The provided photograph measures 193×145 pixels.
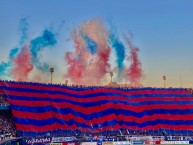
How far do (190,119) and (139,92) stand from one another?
489 inches

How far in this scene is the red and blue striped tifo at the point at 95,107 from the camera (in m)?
78.6

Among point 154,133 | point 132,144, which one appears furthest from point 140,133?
point 132,144

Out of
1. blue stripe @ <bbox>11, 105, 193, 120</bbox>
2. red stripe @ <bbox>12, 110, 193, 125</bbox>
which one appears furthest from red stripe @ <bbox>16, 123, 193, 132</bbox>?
blue stripe @ <bbox>11, 105, 193, 120</bbox>

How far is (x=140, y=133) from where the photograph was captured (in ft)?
273

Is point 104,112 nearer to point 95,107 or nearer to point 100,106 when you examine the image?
point 100,106

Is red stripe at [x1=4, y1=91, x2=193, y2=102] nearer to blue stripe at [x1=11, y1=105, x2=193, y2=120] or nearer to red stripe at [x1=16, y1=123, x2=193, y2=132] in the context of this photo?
blue stripe at [x1=11, y1=105, x2=193, y2=120]

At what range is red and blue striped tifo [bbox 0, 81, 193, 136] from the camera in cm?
7856


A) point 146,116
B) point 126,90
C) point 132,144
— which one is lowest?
point 132,144

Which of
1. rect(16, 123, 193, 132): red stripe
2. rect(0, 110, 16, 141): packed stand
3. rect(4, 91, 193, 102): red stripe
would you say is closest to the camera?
rect(0, 110, 16, 141): packed stand

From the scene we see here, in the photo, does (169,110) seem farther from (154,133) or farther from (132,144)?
(132,144)

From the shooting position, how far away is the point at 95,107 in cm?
8700

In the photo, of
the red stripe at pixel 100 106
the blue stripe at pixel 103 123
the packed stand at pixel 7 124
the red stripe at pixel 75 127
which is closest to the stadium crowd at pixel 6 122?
the packed stand at pixel 7 124

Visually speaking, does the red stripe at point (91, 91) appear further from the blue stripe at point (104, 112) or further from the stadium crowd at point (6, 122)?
the stadium crowd at point (6, 122)

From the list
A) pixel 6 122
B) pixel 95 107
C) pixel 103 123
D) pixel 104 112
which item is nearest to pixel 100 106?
pixel 95 107
